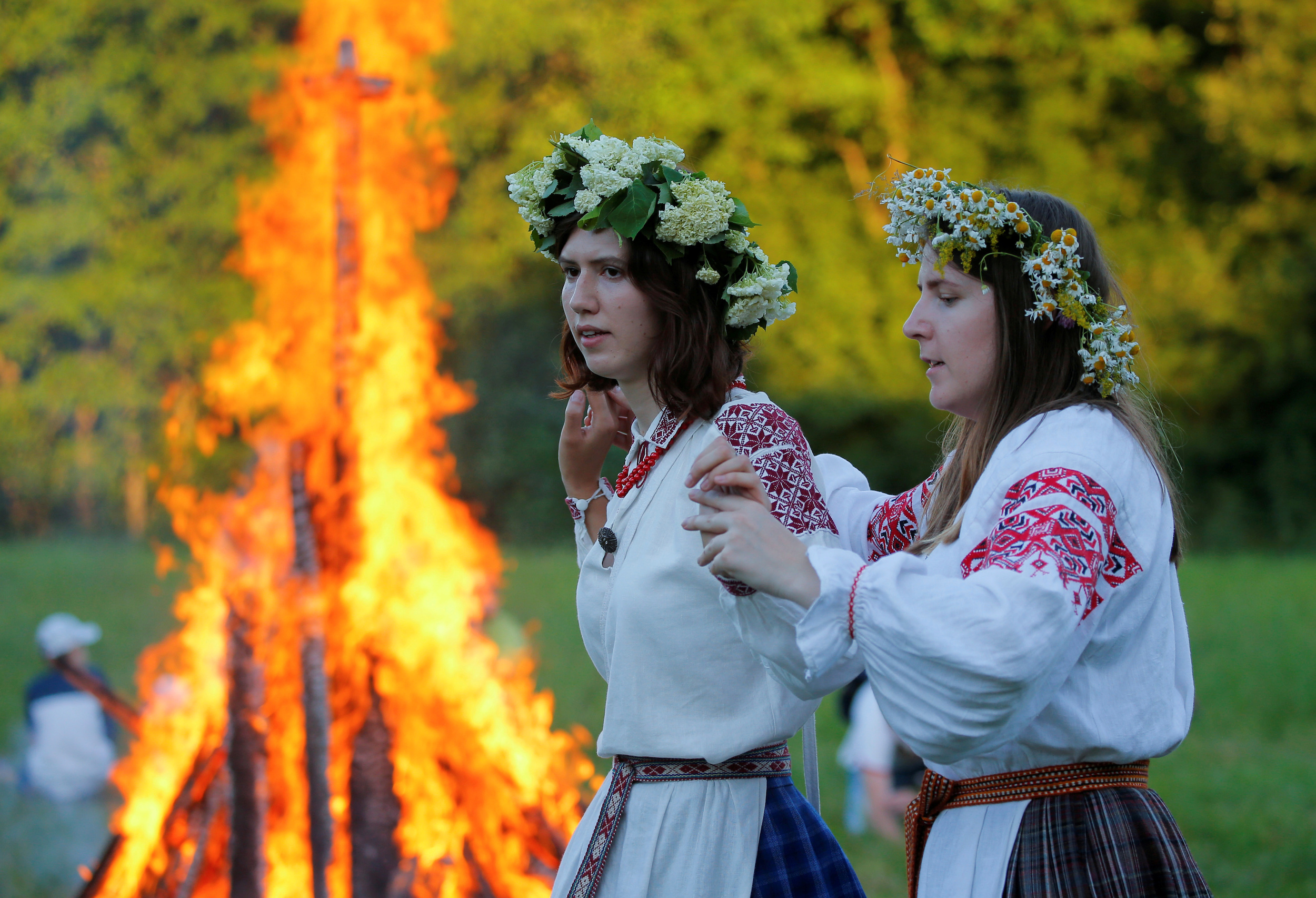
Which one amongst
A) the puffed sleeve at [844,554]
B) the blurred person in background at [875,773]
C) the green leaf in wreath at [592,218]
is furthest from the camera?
the blurred person in background at [875,773]

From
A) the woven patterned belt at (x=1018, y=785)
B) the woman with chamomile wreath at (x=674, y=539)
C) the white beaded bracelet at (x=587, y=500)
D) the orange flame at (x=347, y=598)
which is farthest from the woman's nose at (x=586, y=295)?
the orange flame at (x=347, y=598)

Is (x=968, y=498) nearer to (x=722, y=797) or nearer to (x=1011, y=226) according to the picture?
(x=1011, y=226)

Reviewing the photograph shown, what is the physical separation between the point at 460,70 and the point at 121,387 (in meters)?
7.07

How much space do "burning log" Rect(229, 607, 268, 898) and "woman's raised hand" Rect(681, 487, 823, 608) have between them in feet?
9.34

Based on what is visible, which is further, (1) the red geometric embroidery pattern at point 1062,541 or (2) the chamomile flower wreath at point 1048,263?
(2) the chamomile flower wreath at point 1048,263

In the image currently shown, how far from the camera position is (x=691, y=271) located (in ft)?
7.86

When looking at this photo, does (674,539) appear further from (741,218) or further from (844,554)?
(741,218)

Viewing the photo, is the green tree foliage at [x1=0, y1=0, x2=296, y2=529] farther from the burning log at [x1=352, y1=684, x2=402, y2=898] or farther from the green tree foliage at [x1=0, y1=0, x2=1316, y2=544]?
the burning log at [x1=352, y1=684, x2=402, y2=898]

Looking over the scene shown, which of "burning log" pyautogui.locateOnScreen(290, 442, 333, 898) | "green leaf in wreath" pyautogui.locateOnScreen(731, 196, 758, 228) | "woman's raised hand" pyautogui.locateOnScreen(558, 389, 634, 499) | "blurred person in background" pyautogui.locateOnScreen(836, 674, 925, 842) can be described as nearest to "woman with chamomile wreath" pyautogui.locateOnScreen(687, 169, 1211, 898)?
"green leaf in wreath" pyautogui.locateOnScreen(731, 196, 758, 228)

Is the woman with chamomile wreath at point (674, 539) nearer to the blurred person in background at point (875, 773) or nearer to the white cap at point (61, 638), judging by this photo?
the blurred person in background at point (875, 773)

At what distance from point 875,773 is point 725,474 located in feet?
18.6

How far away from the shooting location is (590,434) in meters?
2.81

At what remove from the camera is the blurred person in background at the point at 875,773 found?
7.11 m

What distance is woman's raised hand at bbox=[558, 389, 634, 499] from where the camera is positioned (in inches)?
110
